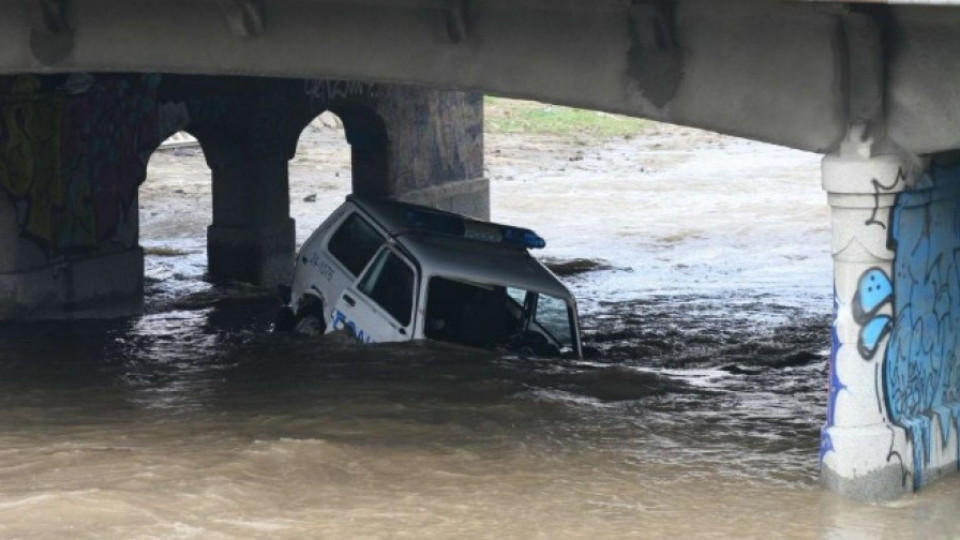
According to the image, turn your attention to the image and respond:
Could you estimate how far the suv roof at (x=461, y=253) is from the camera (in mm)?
14984

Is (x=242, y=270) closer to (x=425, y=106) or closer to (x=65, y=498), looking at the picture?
(x=425, y=106)

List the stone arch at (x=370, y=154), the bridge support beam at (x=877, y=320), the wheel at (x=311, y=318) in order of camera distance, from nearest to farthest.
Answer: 1. the bridge support beam at (x=877, y=320)
2. the wheel at (x=311, y=318)
3. the stone arch at (x=370, y=154)

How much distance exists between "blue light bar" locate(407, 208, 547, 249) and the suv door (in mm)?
688

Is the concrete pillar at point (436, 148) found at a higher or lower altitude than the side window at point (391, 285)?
higher

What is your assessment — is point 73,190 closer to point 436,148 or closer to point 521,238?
point 521,238

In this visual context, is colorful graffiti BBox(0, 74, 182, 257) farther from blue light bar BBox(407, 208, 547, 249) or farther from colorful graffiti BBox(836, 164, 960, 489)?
colorful graffiti BBox(836, 164, 960, 489)

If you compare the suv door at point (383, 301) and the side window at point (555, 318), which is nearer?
the suv door at point (383, 301)

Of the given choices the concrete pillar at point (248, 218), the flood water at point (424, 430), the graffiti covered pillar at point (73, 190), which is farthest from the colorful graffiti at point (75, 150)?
the concrete pillar at point (248, 218)

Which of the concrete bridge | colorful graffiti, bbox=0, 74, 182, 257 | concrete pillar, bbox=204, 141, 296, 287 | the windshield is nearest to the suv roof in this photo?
the windshield

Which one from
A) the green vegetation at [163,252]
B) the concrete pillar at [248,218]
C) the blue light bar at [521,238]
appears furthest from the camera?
the green vegetation at [163,252]

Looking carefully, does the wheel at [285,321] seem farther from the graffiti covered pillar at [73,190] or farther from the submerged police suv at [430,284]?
the graffiti covered pillar at [73,190]

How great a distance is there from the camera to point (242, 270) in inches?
971

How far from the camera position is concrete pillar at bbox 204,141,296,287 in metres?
24.3

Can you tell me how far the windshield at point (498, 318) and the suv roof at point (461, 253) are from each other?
0.12 meters
